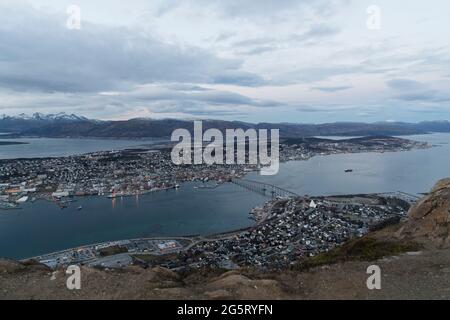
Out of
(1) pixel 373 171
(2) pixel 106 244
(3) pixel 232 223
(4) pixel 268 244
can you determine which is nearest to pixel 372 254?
(4) pixel 268 244

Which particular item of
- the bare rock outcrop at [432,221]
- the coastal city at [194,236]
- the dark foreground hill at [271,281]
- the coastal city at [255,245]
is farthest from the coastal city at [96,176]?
the bare rock outcrop at [432,221]

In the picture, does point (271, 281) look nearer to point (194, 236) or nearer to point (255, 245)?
point (255, 245)

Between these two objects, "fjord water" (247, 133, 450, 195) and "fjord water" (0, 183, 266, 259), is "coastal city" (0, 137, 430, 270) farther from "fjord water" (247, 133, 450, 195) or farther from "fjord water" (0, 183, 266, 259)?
"fjord water" (247, 133, 450, 195)

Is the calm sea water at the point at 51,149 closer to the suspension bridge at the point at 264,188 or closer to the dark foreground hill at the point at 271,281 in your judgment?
the suspension bridge at the point at 264,188

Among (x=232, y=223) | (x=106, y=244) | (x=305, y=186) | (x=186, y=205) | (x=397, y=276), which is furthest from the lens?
(x=305, y=186)

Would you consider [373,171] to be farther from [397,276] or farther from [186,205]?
[397,276]

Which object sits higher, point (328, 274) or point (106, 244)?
point (328, 274)
